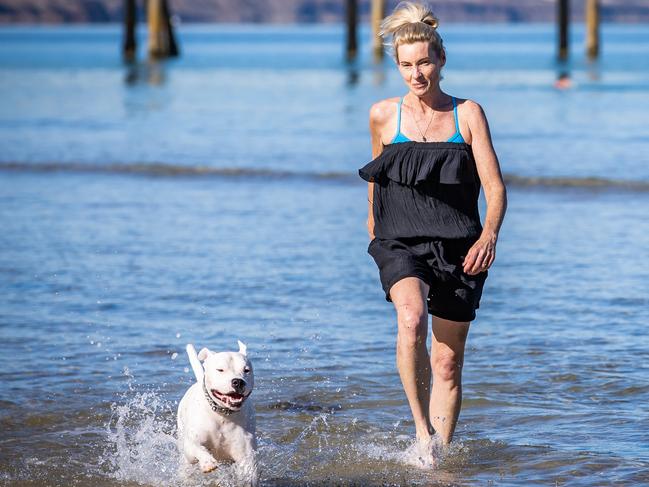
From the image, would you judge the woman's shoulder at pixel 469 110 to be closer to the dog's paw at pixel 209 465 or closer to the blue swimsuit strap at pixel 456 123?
the blue swimsuit strap at pixel 456 123

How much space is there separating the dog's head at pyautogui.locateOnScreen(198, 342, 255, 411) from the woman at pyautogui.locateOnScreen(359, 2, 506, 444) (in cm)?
69

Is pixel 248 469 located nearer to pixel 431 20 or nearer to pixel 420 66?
pixel 420 66

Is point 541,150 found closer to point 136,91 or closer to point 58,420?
point 58,420

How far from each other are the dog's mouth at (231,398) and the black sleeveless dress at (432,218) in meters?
0.81

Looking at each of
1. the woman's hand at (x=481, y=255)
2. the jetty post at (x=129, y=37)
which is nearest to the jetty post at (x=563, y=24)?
the jetty post at (x=129, y=37)

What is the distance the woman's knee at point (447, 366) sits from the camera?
17.3 feet

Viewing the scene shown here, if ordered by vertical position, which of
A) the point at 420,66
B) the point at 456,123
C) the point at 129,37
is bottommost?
the point at 129,37

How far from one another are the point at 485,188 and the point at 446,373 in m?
0.84

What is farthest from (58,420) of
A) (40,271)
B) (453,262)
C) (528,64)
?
(528,64)

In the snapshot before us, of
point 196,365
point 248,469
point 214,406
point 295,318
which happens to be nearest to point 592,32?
point 295,318

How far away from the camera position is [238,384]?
454cm

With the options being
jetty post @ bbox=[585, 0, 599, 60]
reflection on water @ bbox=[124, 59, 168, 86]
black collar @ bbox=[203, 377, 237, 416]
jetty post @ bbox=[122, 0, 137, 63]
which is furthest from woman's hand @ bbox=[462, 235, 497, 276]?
jetty post @ bbox=[122, 0, 137, 63]

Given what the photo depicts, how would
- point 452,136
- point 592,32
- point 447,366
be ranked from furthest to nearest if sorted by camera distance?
point 592,32, point 447,366, point 452,136

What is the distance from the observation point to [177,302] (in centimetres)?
838
